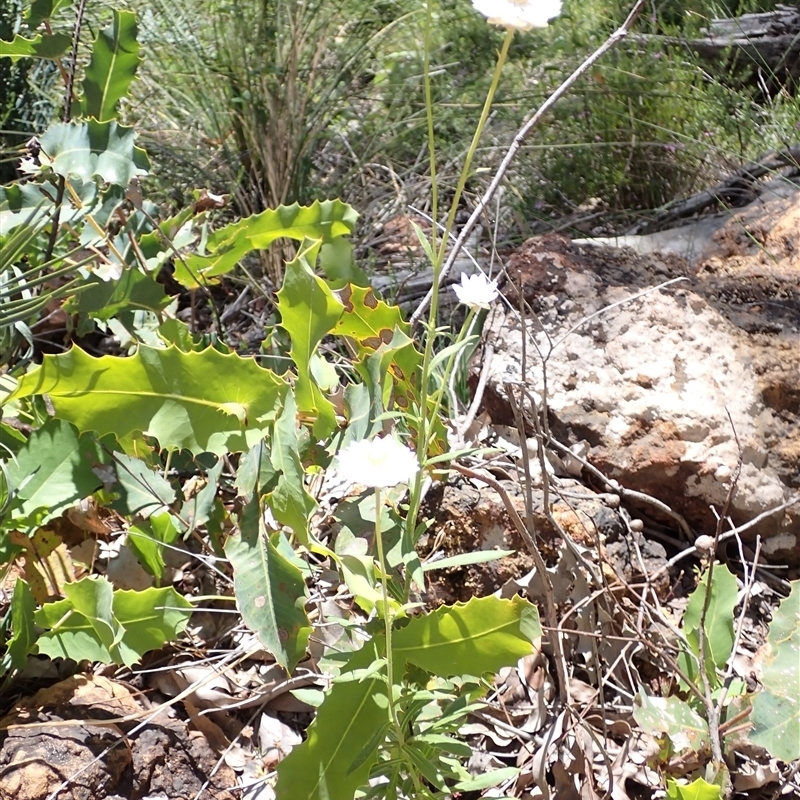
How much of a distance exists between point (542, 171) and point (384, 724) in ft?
Answer: 7.39

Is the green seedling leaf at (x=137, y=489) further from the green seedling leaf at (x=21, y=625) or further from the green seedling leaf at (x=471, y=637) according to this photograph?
the green seedling leaf at (x=471, y=637)

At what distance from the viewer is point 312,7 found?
317 centimetres

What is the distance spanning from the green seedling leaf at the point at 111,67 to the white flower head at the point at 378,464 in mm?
1094

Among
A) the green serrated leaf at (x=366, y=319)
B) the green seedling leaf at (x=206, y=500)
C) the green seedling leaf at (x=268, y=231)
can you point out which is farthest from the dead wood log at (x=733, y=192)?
the green seedling leaf at (x=206, y=500)

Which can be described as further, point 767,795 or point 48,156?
point 48,156

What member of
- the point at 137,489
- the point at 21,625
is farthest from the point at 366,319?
the point at 21,625

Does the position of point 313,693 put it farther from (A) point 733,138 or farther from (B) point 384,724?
(A) point 733,138

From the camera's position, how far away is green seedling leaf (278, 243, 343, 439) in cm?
121

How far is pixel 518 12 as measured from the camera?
829 millimetres

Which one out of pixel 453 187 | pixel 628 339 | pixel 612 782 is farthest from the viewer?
pixel 453 187

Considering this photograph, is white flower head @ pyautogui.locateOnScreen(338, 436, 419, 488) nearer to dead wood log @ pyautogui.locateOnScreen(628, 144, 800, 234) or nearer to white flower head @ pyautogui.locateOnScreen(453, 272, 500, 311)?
white flower head @ pyautogui.locateOnScreen(453, 272, 500, 311)

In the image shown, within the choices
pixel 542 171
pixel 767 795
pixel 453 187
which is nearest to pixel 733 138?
pixel 542 171

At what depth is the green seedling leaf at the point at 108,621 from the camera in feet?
3.97

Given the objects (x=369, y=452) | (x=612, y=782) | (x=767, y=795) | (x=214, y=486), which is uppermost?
(x=369, y=452)
